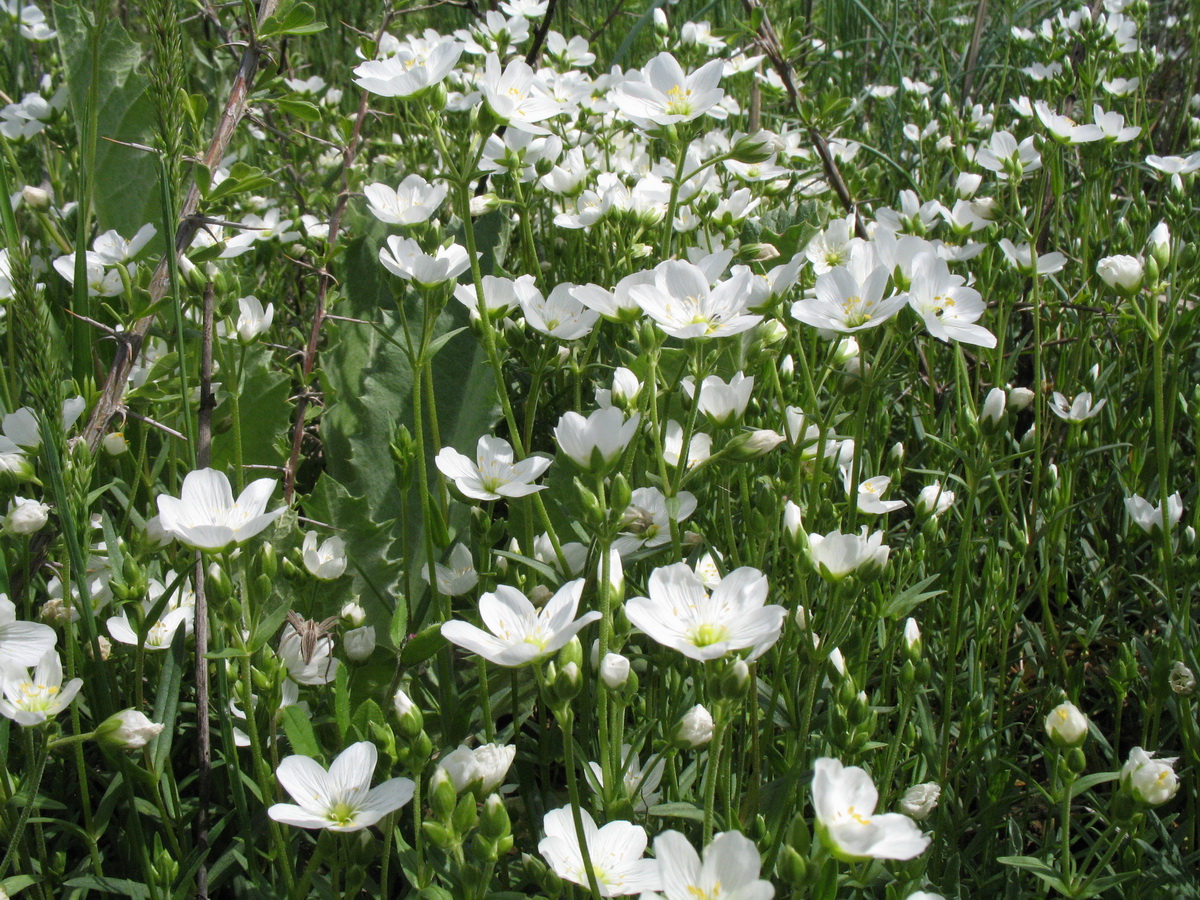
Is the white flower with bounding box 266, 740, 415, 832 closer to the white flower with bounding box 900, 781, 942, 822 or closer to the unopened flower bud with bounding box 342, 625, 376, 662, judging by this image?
the unopened flower bud with bounding box 342, 625, 376, 662

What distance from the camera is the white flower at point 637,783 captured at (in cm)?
130

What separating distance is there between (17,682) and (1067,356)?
2594mm

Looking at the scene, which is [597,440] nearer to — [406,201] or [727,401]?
[727,401]

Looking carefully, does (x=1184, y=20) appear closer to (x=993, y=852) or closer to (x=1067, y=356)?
(x=1067, y=356)

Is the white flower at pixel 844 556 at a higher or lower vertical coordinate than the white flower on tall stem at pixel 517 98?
lower

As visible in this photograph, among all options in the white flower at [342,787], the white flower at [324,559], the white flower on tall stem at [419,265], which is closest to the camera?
the white flower at [342,787]

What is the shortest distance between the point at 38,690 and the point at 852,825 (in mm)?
1072

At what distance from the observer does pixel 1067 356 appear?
2.72 m

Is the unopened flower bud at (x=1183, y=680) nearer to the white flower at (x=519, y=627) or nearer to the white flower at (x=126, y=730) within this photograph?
the white flower at (x=519, y=627)

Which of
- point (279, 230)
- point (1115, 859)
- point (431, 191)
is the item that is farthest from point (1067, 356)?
point (279, 230)

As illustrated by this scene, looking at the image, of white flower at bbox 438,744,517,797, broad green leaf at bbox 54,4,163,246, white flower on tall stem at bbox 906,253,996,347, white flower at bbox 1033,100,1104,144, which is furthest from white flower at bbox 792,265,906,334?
broad green leaf at bbox 54,4,163,246

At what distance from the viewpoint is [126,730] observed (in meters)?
1.26

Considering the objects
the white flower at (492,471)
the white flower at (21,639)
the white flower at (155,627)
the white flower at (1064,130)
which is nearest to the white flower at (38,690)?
the white flower at (21,639)

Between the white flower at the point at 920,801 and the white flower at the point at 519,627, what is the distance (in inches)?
23.8
